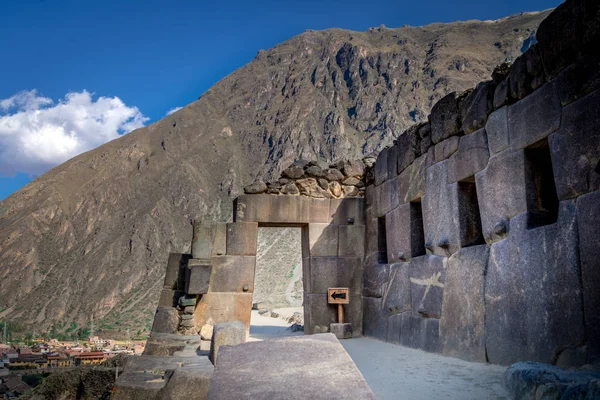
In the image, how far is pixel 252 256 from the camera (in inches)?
349

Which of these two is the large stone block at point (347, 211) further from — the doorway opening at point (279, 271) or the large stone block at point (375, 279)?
the doorway opening at point (279, 271)

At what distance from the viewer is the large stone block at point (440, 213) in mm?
5758

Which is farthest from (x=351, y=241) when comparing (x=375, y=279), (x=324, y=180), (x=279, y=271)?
(x=279, y=271)

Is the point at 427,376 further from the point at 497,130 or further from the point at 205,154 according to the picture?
the point at 205,154

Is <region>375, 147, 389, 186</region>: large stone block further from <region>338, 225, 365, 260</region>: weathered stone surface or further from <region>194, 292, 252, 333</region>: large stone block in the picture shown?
<region>194, 292, 252, 333</region>: large stone block

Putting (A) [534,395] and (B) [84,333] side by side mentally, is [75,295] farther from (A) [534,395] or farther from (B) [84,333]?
(A) [534,395]

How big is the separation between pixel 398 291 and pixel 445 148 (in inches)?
89.3

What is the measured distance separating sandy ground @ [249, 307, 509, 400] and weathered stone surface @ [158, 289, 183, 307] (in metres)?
3.52

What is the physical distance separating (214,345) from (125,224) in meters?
62.6

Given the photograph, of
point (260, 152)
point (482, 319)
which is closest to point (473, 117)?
point (482, 319)

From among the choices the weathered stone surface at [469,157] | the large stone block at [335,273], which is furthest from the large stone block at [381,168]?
the weathered stone surface at [469,157]

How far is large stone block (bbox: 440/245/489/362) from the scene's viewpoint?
4965 mm

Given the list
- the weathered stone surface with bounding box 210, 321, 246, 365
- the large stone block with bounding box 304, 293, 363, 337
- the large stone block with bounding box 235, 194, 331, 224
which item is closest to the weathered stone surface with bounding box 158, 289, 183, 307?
the large stone block with bounding box 235, 194, 331, 224

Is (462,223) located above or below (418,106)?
below
